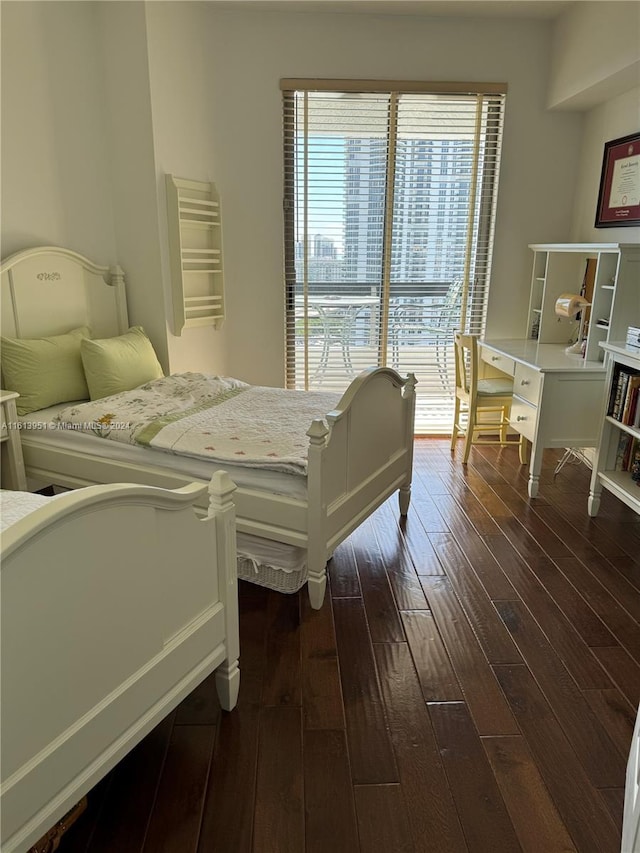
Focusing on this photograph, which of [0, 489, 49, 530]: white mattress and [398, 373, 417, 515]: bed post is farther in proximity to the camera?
[398, 373, 417, 515]: bed post

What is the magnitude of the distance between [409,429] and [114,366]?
5.28 feet

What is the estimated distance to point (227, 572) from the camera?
1779 mm

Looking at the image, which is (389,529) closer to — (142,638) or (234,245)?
(142,638)

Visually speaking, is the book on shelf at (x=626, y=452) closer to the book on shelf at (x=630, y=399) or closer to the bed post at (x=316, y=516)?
the book on shelf at (x=630, y=399)

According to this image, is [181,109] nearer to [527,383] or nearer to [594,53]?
[594,53]

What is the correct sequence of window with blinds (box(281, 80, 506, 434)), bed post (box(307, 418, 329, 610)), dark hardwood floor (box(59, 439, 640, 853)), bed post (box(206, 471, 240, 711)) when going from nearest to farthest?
dark hardwood floor (box(59, 439, 640, 853))
bed post (box(206, 471, 240, 711))
bed post (box(307, 418, 329, 610))
window with blinds (box(281, 80, 506, 434))

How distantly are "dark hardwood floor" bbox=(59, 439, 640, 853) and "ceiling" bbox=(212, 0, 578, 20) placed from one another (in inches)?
130

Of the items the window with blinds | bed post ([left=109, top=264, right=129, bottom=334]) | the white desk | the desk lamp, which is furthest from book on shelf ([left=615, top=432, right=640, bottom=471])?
bed post ([left=109, top=264, right=129, bottom=334])

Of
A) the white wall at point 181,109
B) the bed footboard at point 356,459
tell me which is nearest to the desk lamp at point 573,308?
the bed footboard at point 356,459

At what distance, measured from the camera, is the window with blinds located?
4.09 m

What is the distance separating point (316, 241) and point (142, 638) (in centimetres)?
343

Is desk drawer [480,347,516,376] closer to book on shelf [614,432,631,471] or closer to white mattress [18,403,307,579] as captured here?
book on shelf [614,432,631,471]

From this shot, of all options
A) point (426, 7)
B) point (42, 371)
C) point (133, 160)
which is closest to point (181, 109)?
point (133, 160)

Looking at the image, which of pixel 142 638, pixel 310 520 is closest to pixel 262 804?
pixel 142 638
